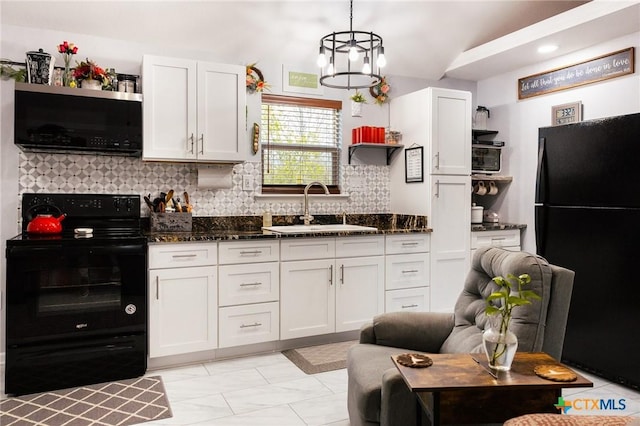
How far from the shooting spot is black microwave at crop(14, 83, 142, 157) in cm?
315

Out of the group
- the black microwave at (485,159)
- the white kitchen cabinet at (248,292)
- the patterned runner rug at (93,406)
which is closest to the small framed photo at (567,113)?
the black microwave at (485,159)

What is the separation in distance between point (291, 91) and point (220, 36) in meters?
0.79

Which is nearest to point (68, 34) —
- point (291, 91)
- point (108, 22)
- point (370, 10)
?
point (108, 22)

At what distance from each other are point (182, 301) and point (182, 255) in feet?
1.08

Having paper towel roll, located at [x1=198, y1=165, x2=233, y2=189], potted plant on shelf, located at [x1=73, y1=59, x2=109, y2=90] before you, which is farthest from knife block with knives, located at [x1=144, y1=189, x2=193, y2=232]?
potted plant on shelf, located at [x1=73, y1=59, x2=109, y2=90]

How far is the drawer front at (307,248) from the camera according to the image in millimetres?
3709

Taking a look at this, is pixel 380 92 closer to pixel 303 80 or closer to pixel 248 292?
pixel 303 80

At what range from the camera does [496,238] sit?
4586 millimetres

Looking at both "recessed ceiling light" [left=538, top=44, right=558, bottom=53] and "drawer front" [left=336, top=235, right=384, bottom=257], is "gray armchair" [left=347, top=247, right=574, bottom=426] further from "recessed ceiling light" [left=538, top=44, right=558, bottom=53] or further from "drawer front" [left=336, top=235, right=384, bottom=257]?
"recessed ceiling light" [left=538, top=44, right=558, bottom=53]

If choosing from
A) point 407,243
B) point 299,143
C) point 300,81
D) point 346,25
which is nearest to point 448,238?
point 407,243

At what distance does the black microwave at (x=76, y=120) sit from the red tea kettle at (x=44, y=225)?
49 cm

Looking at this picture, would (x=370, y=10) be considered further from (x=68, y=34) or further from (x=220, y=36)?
(x=68, y=34)

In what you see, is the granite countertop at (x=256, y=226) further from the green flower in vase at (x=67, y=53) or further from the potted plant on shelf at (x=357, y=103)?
the green flower in vase at (x=67, y=53)

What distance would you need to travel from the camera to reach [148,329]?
329cm
